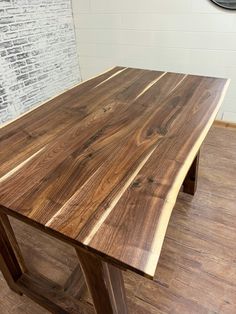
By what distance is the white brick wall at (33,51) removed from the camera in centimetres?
238

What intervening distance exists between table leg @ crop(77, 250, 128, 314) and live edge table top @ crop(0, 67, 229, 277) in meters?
0.13

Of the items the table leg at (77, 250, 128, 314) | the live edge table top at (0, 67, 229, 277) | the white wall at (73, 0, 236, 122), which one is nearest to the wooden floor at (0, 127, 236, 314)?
the table leg at (77, 250, 128, 314)

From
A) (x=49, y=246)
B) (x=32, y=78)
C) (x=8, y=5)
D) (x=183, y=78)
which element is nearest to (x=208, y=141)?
(x=183, y=78)

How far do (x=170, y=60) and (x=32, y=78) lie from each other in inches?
56.0

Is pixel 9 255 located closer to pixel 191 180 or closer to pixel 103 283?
pixel 103 283

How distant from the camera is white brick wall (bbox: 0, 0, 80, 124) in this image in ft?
7.79

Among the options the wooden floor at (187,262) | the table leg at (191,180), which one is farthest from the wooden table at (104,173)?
the table leg at (191,180)

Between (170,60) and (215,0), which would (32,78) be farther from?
(215,0)

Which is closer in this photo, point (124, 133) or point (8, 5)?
point (124, 133)

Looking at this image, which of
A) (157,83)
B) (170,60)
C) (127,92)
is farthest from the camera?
(170,60)

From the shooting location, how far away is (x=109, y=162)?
37.1 inches

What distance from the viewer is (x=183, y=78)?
169 cm

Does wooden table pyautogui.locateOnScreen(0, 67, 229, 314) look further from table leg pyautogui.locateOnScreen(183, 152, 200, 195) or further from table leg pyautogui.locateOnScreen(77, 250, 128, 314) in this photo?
table leg pyautogui.locateOnScreen(183, 152, 200, 195)

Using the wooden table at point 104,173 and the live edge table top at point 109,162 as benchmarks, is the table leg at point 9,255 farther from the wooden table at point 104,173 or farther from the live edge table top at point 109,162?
the live edge table top at point 109,162
